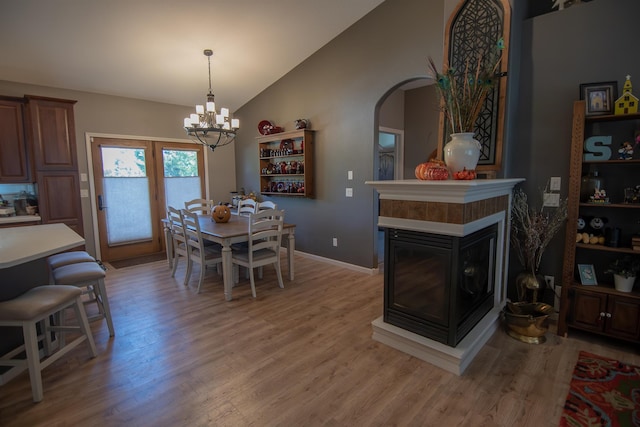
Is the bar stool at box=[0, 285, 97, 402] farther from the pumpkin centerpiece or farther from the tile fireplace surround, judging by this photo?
the tile fireplace surround

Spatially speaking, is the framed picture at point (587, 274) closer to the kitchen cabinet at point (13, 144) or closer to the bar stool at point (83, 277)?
the bar stool at point (83, 277)

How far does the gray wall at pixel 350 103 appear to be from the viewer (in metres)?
3.65

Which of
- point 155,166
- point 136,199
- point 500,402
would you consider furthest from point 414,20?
point 136,199

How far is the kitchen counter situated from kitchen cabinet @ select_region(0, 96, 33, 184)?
433mm

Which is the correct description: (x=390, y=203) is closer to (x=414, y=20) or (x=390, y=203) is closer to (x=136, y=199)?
(x=414, y=20)

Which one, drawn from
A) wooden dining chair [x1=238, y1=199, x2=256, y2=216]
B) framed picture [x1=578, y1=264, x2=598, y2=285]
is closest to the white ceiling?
wooden dining chair [x1=238, y1=199, x2=256, y2=216]

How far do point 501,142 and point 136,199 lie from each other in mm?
5343

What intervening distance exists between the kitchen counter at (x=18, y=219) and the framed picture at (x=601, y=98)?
230 inches

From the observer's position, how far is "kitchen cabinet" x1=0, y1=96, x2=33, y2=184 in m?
3.75

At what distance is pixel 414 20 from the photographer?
3574 millimetres

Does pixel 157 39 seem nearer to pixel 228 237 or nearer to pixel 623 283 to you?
pixel 228 237

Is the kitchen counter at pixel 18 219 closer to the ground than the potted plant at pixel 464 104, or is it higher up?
closer to the ground

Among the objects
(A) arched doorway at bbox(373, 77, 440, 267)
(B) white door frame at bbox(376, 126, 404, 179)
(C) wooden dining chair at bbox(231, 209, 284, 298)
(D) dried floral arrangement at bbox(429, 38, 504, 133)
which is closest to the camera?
(D) dried floral arrangement at bbox(429, 38, 504, 133)

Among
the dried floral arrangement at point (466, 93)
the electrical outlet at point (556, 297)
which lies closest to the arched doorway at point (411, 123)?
the electrical outlet at point (556, 297)
